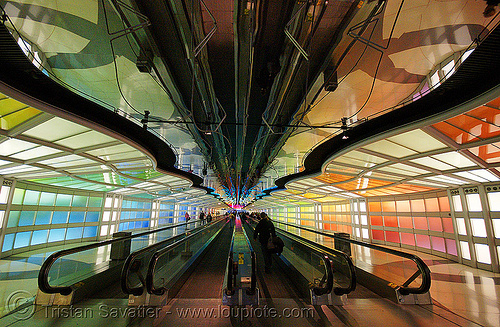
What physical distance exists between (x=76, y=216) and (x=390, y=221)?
19.9 meters

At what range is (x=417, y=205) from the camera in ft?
40.0

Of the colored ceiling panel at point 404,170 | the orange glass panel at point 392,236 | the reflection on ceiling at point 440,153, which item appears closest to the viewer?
the reflection on ceiling at point 440,153

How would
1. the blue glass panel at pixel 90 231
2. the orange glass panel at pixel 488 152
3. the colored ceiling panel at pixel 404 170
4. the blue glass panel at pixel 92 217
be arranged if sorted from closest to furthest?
the orange glass panel at pixel 488 152 < the colored ceiling panel at pixel 404 170 < the blue glass panel at pixel 90 231 < the blue glass panel at pixel 92 217

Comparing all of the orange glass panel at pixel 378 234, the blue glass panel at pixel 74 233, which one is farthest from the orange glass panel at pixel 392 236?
the blue glass panel at pixel 74 233

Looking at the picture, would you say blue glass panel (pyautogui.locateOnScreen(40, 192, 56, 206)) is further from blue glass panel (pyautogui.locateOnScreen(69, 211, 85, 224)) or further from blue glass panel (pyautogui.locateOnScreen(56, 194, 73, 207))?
blue glass panel (pyautogui.locateOnScreen(69, 211, 85, 224))

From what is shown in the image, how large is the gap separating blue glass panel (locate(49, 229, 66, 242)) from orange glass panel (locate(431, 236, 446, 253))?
66.9 ft

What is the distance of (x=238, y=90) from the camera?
15.5ft

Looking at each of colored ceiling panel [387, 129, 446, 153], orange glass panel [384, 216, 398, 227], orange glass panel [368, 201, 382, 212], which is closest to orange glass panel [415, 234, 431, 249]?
orange glass panel [384, 216, 398, 227]

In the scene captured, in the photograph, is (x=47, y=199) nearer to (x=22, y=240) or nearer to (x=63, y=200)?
(x=63, y=200)

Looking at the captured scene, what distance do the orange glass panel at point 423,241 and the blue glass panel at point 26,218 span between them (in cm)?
2041

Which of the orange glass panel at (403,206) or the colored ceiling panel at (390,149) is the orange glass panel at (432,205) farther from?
the colored ceiling panel at (390,149)

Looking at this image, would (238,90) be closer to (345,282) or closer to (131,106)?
(131,106)

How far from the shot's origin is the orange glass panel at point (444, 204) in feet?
34.1

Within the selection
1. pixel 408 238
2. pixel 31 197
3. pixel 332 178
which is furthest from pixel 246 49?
pixel 408 238
